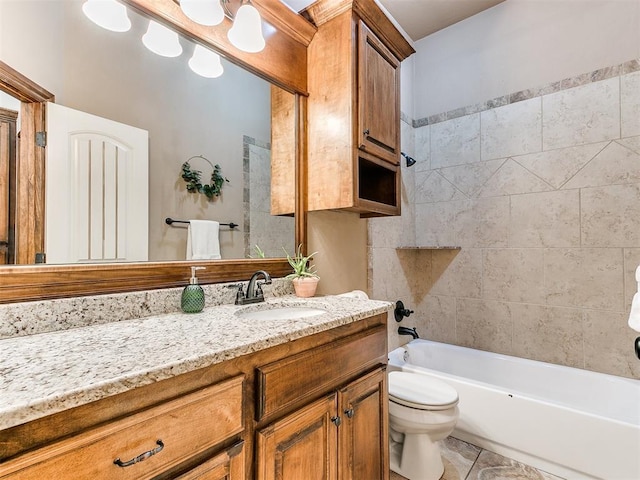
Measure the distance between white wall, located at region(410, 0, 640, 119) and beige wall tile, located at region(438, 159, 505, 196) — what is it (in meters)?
0.49

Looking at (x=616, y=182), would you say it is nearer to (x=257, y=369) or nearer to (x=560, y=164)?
(x=560, y=164)

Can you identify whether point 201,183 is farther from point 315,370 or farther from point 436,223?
point 436,223

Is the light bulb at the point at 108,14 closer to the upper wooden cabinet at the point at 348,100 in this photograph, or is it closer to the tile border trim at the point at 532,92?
the upper wooden cabinet at the point at 348,100

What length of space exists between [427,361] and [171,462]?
7.28 feet

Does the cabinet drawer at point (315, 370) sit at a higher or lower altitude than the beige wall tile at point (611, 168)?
lower

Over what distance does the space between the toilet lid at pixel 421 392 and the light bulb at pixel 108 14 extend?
197cm

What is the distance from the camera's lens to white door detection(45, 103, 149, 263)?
3.34ft

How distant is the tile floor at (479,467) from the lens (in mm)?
1647

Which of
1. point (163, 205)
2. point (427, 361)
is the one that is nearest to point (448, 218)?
point (427, 361)

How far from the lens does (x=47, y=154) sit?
1004 mm

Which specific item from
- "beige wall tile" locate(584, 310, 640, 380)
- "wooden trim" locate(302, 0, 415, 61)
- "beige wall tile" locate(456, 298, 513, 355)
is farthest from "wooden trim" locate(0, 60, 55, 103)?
"beige wall tile" locate(584, 310, 640, 380)

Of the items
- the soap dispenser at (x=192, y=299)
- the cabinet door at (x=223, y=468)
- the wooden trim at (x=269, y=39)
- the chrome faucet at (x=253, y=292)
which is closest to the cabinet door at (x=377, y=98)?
the wooden trim at (x=269, y=39)

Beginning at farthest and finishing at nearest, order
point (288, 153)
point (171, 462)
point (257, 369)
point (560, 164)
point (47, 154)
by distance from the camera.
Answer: point (560, 164) → point (288, 153) → point (47, 154) → point (257, 369) → point (171, 462)

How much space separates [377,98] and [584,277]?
172 cm
